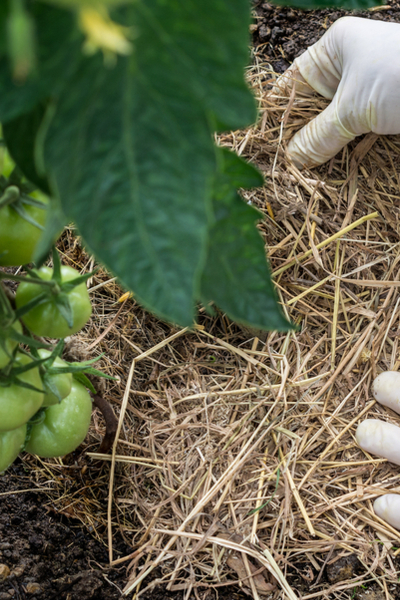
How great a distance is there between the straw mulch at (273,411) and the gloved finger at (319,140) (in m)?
0.04

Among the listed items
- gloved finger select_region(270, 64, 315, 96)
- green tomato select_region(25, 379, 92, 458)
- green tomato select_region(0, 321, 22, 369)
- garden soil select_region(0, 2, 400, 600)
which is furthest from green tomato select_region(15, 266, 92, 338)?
gloved finger select_region(270, 64, 315, 96)

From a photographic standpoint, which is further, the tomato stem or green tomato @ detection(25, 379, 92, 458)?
green tomato @ detection(25, 379, 92, 458)

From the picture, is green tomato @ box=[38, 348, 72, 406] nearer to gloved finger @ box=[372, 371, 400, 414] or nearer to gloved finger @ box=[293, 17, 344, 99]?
gloved finger @ box=[372, 371, 400, 414]

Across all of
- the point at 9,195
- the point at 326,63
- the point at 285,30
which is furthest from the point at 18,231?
the point at 285,30

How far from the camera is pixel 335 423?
114 centimetres

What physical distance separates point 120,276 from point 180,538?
933mm

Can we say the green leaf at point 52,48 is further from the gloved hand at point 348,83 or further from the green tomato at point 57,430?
the gloved hand at point 348,83

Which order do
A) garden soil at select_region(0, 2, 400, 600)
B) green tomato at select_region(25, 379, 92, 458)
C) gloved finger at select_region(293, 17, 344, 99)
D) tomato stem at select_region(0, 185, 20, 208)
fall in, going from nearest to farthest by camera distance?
tomato stem at select_region(0, 185, 20, 208), green tomato at select_region(25, 379, 92, 458), garden soil at select_region(0, 2, 400, 600), gloved finger at select_region(293, 17, 344, 99)

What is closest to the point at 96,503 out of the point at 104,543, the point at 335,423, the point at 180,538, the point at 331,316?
the point at 104,543

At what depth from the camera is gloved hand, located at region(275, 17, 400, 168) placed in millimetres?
1094

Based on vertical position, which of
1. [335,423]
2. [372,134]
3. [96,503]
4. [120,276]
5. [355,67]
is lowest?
A: [335,423]

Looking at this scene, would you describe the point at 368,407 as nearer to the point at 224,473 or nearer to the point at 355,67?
the point at 224,473

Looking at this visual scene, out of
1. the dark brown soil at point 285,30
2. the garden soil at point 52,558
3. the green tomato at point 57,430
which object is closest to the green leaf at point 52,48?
the green tomato at point 57,430

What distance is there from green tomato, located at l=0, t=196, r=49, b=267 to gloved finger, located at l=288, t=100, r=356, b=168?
929mm
